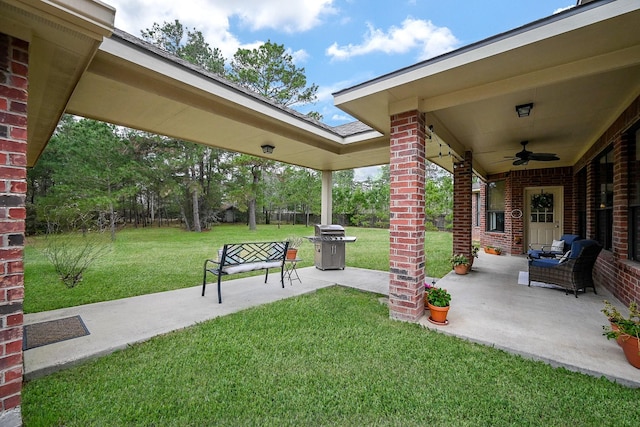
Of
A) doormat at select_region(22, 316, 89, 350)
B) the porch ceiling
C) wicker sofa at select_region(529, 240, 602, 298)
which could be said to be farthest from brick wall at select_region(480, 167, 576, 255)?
doormat at select_region(22, 316, 89, 350)

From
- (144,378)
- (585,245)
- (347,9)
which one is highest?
(347,9)

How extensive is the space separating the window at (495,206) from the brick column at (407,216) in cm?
801

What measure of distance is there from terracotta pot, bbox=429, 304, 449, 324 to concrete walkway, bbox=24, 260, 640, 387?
0.10 metres

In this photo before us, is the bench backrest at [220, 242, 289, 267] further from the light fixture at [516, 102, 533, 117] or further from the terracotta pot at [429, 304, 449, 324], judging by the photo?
the light fixture at [516, 102, 533, 117]

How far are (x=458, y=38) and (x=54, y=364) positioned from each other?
19031mm

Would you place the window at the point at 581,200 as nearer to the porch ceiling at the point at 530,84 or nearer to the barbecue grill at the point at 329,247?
the porch ceiling at the point at 530,84

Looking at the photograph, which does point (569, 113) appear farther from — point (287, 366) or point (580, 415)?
point (287, 366)

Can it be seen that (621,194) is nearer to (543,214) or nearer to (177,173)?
(543,214)

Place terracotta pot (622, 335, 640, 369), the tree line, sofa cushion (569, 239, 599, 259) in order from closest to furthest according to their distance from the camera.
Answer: terracotta pot (622, 335, 640, 369) → sofa cushion (569, 239, 599, 259) → the tree line

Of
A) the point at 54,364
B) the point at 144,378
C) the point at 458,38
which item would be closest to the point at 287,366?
the point at 144,378

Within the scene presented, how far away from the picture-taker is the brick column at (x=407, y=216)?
11.1 feet

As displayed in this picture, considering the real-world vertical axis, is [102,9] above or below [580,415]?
above

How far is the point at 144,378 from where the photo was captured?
2.29m

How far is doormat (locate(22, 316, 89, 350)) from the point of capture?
112 inches
